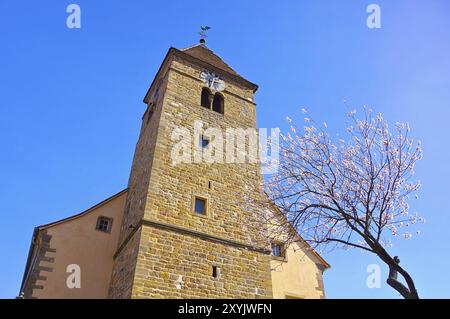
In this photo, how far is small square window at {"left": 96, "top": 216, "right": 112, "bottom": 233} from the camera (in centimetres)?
1228

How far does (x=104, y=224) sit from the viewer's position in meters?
12.5

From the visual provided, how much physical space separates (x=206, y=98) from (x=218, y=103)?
0.54 meters

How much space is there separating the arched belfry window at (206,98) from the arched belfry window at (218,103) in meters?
0.32

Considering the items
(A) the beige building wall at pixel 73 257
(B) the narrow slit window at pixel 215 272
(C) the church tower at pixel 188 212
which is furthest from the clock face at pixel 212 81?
(B) the narrow slit window at pixel 215 272

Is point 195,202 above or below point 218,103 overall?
below

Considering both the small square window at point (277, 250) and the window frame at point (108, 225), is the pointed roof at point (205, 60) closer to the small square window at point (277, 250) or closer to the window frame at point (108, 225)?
the window frame at point (108, 225)

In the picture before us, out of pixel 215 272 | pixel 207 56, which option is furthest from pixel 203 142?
pixel 207 56

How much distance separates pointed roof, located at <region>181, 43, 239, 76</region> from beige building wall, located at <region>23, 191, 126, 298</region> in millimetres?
7719

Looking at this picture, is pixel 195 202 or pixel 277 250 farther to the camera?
pixel 277 250

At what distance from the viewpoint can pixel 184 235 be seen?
10406 millimetres

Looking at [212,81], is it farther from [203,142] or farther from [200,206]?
[200,206]
